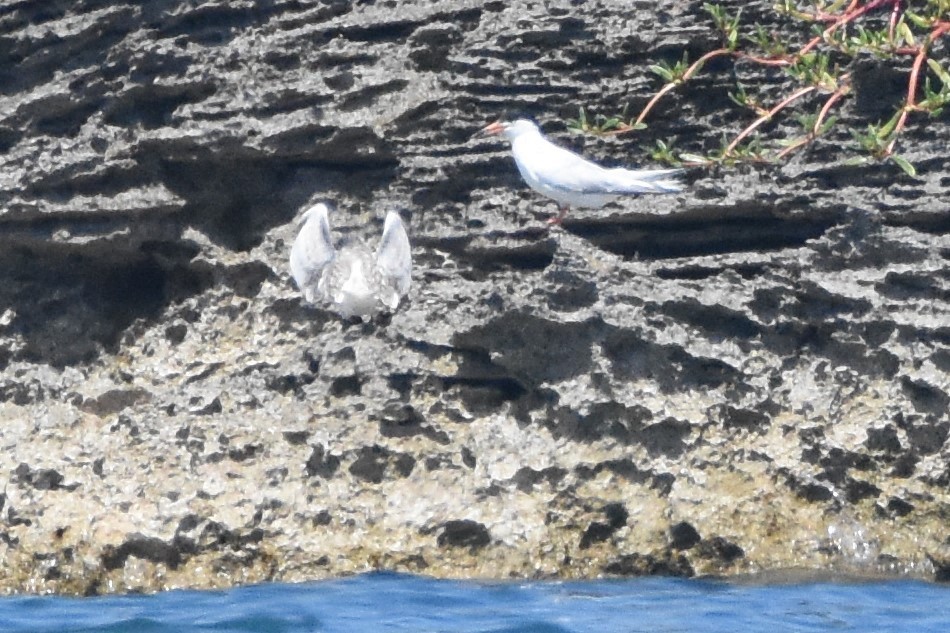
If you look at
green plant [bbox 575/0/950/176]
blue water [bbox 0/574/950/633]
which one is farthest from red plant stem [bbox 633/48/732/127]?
blue water [bbox 0/574/950/633]

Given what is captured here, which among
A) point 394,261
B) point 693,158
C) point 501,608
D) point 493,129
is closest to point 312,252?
point 394,261

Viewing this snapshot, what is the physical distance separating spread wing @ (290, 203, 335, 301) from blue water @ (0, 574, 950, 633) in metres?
1.36

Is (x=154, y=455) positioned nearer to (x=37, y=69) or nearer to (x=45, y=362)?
(x=45, y=362)

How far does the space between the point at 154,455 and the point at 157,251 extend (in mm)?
1222

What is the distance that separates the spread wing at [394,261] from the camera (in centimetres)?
729

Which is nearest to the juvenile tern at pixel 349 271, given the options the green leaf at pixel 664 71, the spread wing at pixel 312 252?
the spread wing at pixel 312 252

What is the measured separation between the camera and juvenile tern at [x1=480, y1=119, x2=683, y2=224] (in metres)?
7.04

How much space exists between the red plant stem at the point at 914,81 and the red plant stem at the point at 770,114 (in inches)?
16.6

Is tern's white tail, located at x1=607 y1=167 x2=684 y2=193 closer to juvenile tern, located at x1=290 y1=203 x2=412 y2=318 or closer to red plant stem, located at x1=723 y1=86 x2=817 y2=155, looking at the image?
red plant stem, located at x1=723 y1=86 x2=817 y2=155

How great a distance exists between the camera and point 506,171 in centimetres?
761

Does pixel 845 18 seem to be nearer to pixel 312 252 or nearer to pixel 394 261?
pixel 394 261

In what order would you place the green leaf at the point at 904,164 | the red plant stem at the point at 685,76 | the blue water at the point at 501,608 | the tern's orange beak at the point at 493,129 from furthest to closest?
the tern's orange beak at the point at 493,129, the red plant stem at the point at 685,76, the green leaf at the point at 904,164, the blue water at the point at 501,608

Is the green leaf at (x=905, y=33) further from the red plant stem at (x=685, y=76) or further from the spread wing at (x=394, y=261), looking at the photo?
the spread wing at (x=394, y=261)

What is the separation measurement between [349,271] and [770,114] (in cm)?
195
